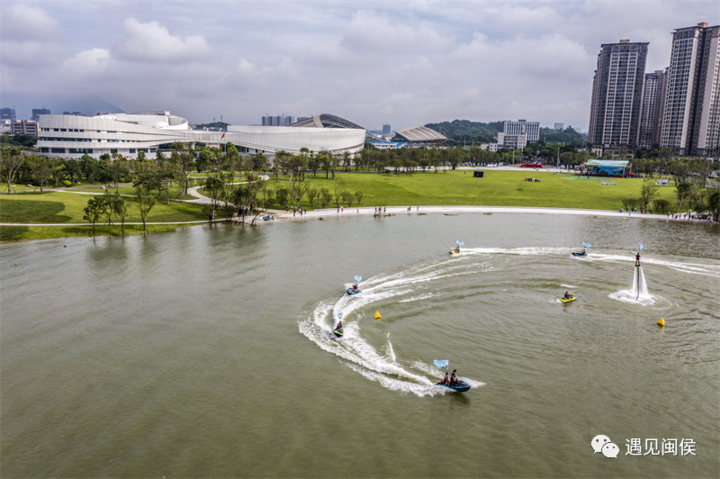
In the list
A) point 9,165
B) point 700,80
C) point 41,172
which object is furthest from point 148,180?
point 700,80

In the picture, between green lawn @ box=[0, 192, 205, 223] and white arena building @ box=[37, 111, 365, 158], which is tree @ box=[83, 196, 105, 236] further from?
white arena building @ box=[37, 111, 365, 158]

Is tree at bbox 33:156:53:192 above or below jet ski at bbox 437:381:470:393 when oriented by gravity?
above

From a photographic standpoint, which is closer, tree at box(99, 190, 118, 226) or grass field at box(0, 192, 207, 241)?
grass field at box(0, 192, 207, 241)

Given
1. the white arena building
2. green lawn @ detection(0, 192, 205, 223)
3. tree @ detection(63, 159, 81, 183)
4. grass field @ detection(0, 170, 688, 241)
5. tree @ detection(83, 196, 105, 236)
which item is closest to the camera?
tree @ detection(83, 196, 105, 236)

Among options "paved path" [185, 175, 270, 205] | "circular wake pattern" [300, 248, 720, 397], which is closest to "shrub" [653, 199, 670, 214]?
"circular wake pattern" [300, 248, 720, 397]

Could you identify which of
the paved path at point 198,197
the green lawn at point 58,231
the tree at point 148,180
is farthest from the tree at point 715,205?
the tree at point 148,180

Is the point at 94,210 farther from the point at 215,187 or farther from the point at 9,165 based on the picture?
the point at 9,165

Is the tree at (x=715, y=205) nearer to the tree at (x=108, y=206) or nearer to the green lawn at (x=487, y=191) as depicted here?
the green lawn at (x=487, y=191)
